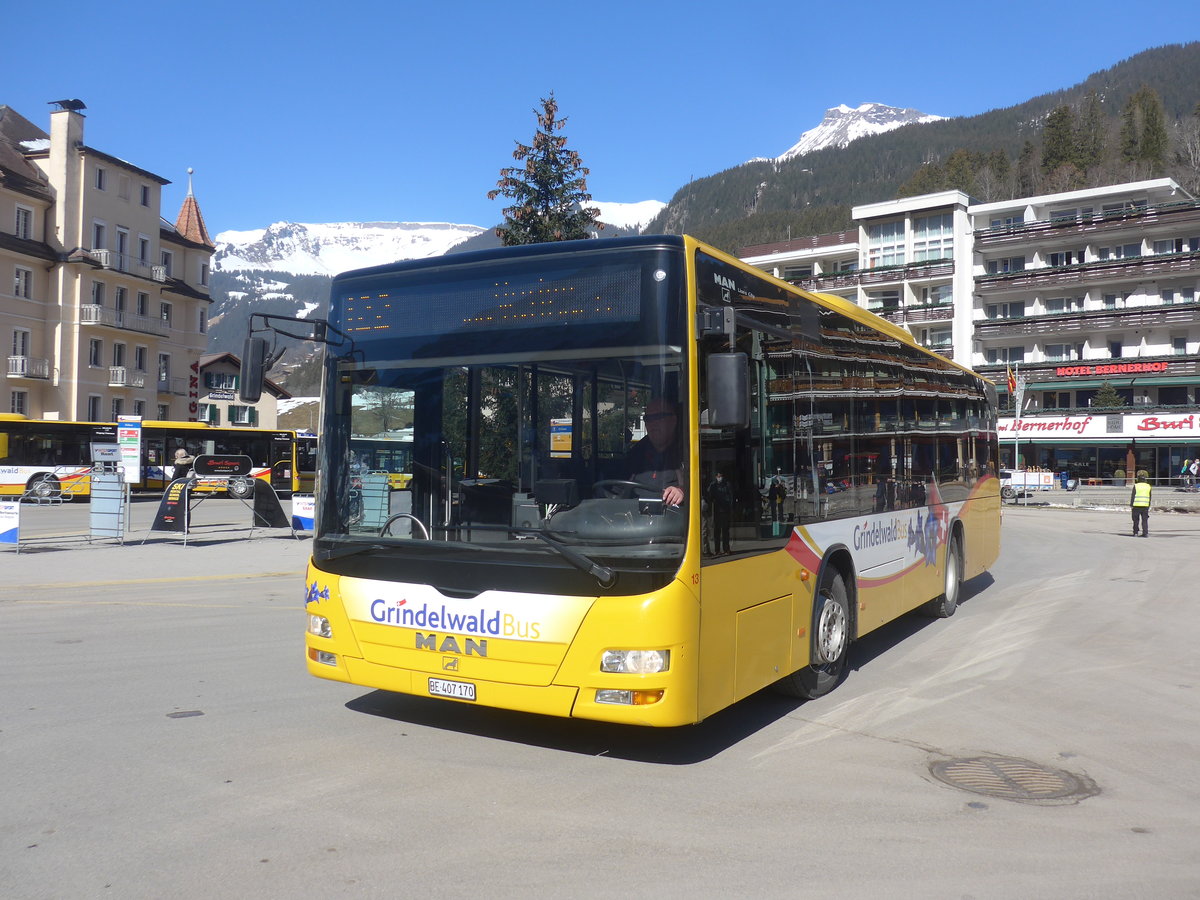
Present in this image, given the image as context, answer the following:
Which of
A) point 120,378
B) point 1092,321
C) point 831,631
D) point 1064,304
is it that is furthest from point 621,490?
point 1064,304

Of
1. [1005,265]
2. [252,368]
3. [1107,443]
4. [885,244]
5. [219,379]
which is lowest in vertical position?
[252,368]

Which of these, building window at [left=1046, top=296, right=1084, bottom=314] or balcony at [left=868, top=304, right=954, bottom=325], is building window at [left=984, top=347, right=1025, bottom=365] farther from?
balcony at [left=868, top=304, right=954, bottom=325]

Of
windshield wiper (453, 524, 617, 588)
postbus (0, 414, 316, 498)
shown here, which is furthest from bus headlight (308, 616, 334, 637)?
postbus (0, 414, 316, 498)

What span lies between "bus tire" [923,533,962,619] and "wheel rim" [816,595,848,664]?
4147 millimetres

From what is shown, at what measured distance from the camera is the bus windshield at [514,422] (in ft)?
18.4

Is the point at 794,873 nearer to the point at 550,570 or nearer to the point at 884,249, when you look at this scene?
the point at 550,570

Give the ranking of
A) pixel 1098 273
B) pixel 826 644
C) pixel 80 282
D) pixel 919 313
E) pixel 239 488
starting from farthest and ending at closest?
pixel 919 313
pixel 1098 273
pixel 80 282
pixel 239 488
pixel 826 644

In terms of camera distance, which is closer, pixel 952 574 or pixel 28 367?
pixel 952 574

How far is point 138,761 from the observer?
5.79 metres

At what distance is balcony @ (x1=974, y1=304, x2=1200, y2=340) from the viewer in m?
63.6

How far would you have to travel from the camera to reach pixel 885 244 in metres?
82.6

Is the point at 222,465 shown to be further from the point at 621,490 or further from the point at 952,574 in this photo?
the point at 621,490

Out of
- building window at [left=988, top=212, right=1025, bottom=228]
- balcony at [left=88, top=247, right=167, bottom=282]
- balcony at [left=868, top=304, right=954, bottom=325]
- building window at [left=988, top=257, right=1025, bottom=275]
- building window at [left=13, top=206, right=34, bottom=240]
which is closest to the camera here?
building window at [left=13, top=206, right=34, bottom=240]

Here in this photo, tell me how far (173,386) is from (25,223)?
40.5 feet
